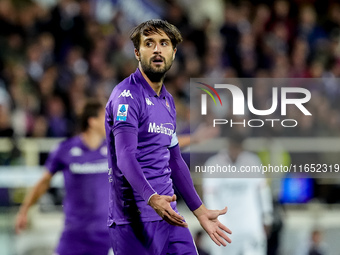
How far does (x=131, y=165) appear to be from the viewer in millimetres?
3816

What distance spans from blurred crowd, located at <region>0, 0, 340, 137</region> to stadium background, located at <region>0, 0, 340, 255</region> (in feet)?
0.06

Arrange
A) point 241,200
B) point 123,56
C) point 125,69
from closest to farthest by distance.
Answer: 1. point 241,200
2. point 125,69
3. point 123,56

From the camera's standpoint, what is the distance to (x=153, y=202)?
370cm

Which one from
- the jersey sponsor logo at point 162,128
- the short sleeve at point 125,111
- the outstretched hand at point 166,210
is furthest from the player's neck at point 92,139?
the outstretched hand at point 166,210

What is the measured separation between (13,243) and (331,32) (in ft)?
23.0

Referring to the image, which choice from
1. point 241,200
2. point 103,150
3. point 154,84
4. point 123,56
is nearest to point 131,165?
point 154,84

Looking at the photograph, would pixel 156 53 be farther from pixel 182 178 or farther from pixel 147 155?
pixel 182 178

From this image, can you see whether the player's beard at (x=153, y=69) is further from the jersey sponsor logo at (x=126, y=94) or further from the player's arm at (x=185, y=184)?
the player's arm at (x=185, y=184)

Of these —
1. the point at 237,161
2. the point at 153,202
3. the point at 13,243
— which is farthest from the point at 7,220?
the point at 153,202

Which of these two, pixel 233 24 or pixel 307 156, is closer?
pixel 307 156

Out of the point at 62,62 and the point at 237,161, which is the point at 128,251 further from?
the point at 62,62

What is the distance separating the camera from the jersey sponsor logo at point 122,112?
3936 mm

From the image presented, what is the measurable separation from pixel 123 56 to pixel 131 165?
7.65m

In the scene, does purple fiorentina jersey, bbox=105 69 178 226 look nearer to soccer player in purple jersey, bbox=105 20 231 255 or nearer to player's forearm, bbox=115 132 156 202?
soccer player in purple jersey, bbox=105 20 231 255
